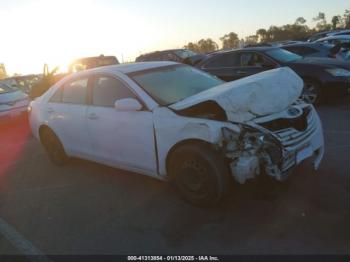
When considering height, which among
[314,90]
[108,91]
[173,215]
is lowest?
[173,215]

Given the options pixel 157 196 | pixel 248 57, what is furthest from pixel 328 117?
pixel 157 196

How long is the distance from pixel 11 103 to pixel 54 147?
4.97 m

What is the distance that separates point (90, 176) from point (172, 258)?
281 cm

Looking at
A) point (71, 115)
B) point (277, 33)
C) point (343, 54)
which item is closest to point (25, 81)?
point (343, 54)

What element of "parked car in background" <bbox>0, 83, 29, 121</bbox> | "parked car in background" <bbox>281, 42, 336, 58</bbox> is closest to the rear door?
"parked car in background" <bbox>0, 83, 29, 121</bbox>

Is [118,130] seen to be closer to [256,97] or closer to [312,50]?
[256,97]

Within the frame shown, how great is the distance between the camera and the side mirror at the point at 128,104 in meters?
4.75

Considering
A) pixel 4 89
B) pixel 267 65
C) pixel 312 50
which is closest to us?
pixel 267 65

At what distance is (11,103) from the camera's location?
1087 centimetres

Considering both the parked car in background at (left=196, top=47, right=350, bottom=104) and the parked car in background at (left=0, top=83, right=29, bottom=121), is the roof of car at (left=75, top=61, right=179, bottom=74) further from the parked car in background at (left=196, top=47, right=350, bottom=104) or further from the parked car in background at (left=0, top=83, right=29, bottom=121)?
the parked car in background at (left=0, top=83, right=29, bottom=121)

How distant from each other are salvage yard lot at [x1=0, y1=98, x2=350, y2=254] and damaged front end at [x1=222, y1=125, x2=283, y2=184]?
45 cm

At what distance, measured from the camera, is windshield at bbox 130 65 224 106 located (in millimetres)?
4961

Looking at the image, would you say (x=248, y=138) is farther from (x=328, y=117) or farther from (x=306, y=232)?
(x=328, y=117)

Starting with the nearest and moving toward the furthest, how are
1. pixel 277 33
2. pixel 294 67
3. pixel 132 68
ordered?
pixel 132 68, pixel 294 67, pixel 277 33
